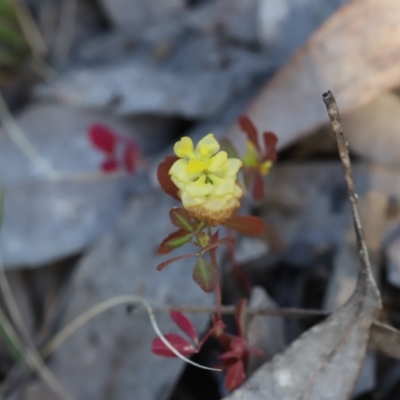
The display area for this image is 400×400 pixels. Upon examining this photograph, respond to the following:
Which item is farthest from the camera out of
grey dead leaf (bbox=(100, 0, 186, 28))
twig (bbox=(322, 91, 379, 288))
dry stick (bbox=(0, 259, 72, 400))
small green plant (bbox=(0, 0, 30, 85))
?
small green plant (bbox=(0, 0, 30, 85))

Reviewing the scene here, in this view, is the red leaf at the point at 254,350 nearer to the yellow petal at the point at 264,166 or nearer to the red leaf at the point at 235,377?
the red leaf at the point at 235,377

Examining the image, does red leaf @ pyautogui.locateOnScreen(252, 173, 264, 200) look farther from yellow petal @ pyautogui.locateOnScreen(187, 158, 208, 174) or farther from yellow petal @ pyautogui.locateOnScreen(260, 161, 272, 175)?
yellow petal @ pyautogui.locateOnScreen(187, 158, 208, 174)

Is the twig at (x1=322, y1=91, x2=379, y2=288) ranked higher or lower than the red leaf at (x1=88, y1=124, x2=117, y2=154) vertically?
lower

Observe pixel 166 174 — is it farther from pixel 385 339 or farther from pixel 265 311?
pixel 385 339

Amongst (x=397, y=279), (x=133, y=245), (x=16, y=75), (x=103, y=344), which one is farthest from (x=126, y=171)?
(x=397, y=279)

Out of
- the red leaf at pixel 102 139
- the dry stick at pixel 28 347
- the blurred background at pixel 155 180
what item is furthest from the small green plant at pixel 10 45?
the dry stick at pixel 28 347

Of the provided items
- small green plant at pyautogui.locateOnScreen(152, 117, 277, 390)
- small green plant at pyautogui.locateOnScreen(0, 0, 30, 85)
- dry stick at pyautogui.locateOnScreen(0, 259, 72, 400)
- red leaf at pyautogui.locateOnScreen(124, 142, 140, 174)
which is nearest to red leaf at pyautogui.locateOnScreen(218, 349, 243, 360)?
small green plant at pyautogui.locateOnScreen(152, 117, 277, 390)

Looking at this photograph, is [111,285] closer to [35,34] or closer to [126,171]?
[126,171]

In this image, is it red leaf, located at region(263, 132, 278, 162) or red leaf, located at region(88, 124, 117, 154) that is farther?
red leaf, located at region(88, 124, 117, 154)

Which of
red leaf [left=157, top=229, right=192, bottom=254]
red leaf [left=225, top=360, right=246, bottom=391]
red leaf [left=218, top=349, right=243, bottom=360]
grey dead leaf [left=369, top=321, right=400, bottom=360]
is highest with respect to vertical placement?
red leaf [left=157, top=229, right=192, bottom=254]

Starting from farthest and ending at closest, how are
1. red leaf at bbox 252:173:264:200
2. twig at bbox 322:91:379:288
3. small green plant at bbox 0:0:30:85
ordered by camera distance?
small green plant at bbox 0:0:30:85 < red leaf at bbox 252:173:264:200 < twig at bbox 322:91:379:288
